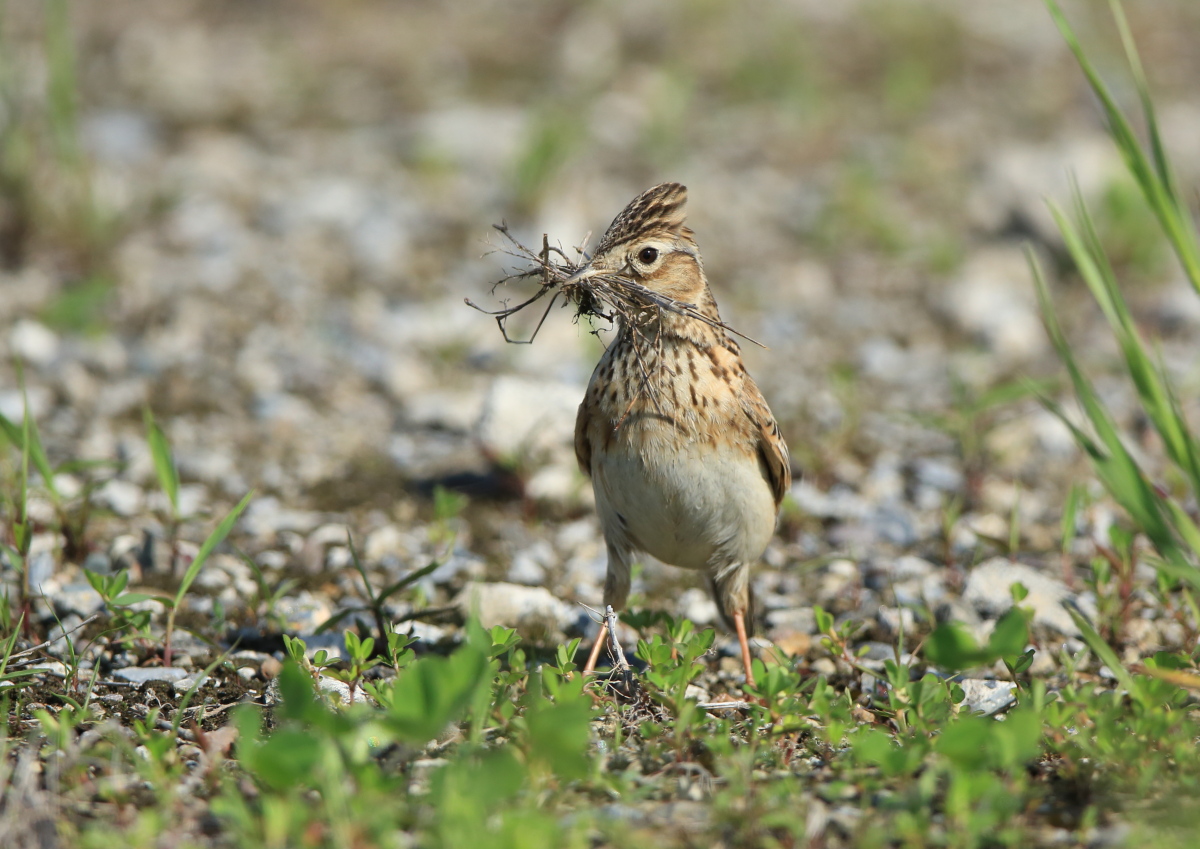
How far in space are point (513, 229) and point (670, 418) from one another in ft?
15.3

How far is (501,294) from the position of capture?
8.41 meters

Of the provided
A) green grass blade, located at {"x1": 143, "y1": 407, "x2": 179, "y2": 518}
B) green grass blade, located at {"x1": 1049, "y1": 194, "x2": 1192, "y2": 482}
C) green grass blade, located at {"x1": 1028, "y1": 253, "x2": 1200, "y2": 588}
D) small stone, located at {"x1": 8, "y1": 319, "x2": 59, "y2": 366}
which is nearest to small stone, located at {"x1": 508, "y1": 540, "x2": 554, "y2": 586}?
green grass blade, located at {"x1": 143, "y1": 407, "x2": 179, "y2": 518}

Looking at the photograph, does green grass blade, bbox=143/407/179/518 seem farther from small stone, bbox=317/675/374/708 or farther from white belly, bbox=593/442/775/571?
white belly, bbox=593/442/775/571

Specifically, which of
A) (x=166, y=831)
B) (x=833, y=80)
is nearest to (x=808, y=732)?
(x=166, y=831)

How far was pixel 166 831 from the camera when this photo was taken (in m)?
3.24

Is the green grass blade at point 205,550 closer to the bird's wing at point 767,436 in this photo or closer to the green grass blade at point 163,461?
the green grass blade at point 163,461

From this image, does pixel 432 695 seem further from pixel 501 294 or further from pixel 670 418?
pixel 501 294

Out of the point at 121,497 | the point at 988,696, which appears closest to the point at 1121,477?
the point at 988,696

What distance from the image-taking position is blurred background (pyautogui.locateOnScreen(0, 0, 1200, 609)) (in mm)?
6648

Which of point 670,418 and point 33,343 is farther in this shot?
point 33,343

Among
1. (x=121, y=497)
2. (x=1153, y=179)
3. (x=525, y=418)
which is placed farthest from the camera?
(x=525, y=418)

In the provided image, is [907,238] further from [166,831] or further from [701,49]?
[166,831]

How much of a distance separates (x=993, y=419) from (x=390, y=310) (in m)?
4.00

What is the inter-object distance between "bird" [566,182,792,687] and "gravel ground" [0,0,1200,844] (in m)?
0.66
